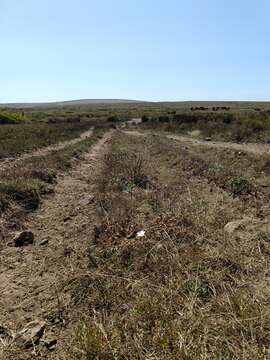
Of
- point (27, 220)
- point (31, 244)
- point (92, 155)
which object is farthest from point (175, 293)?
point (92, 155)

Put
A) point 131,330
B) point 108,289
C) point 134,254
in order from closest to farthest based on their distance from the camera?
point 131,330 → point 108,289 → point 134,254

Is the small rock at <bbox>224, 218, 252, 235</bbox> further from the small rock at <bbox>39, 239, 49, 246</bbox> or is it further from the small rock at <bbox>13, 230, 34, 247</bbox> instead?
the small rock at <bbox>13, 230, 34, 247</bbox>

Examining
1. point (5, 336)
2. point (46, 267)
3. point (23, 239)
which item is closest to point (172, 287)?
point (5, 336)

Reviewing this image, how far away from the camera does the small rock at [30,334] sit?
326 centimetres

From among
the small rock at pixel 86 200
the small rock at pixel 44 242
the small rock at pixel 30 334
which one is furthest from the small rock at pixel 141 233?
the small rock at pixel 86 200

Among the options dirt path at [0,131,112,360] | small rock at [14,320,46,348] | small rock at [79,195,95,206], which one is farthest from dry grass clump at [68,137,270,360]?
small rock at [79,195,95,206]

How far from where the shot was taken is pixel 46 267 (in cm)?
484

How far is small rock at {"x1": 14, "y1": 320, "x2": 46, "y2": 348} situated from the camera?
10.7 ft

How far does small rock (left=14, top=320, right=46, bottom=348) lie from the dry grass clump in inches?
16.1

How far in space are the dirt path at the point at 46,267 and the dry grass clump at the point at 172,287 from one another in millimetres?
259

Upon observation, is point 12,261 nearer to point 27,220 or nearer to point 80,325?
point 27,220

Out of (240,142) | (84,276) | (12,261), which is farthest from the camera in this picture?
(240,142)

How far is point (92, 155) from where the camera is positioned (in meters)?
17.2

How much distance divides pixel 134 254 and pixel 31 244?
1.84 meters
